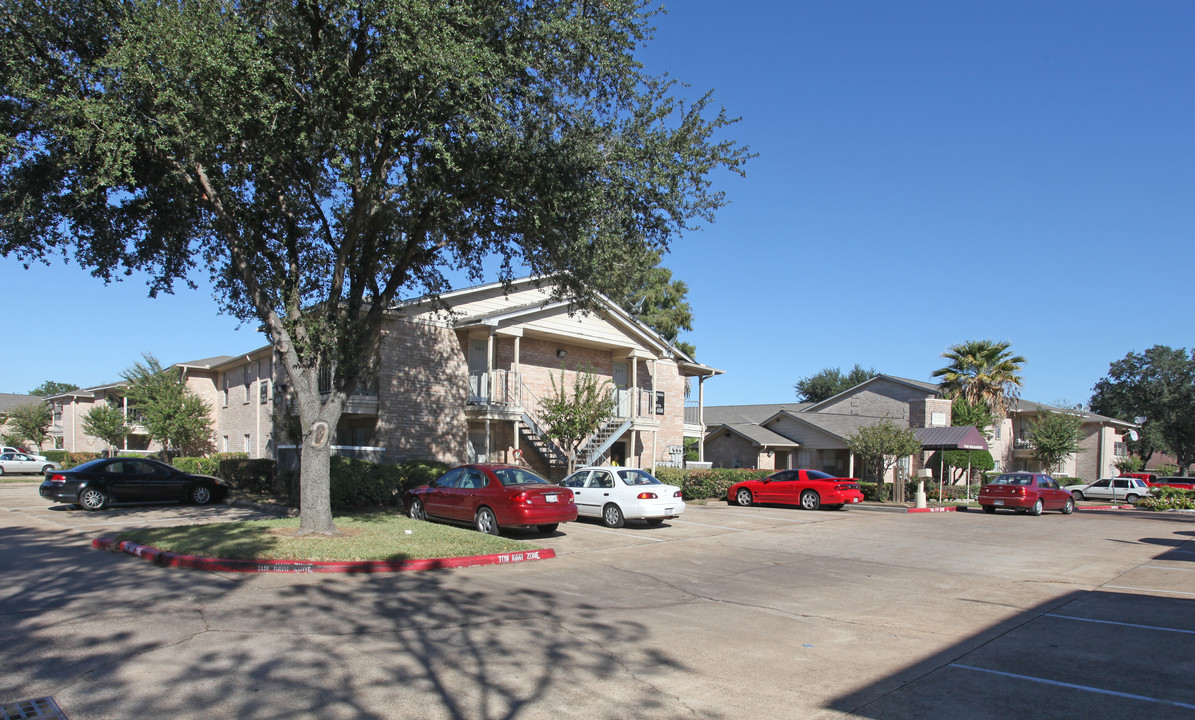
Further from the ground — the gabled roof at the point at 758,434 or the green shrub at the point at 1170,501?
the gabled roof at the point at 758,434

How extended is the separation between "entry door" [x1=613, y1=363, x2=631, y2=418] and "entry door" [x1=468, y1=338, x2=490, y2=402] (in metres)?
5.29

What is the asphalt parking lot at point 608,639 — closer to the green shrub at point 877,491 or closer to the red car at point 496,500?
the red car at point 496,500

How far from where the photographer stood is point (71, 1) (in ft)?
41.2

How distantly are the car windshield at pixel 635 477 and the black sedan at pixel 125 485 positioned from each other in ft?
36.9

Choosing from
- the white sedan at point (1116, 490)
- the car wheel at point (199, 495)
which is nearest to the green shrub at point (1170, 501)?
the white sedan at point (1116, 490)

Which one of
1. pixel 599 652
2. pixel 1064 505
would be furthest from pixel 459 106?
pixel 1064 505

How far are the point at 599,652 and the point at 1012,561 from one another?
10.5 m

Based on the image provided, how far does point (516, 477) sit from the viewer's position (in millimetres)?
15547

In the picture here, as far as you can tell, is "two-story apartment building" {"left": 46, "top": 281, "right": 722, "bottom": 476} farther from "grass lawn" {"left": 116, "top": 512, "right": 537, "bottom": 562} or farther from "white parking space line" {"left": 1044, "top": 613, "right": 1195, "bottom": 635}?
"white parking space line" {"left": 1044, "top": 613, "right": 1195, "bottom": 635}

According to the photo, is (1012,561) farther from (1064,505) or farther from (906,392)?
(906,392)

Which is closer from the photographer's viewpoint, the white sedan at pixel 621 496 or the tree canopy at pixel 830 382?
the white sedan at pixel 621 496

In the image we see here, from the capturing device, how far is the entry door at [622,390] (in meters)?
28.8

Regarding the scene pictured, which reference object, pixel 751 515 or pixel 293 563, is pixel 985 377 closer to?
pixel 751 515

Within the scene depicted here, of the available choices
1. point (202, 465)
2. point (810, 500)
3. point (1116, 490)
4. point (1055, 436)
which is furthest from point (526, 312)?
point (1055, 436)
